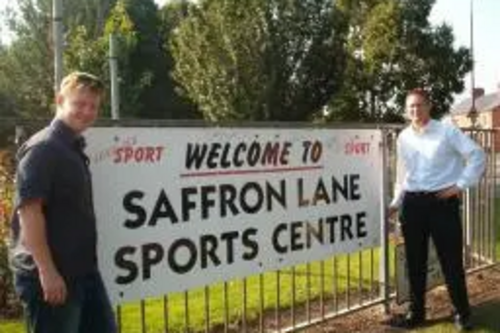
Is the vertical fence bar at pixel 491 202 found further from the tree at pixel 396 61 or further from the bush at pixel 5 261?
the tree at pixel 396 61

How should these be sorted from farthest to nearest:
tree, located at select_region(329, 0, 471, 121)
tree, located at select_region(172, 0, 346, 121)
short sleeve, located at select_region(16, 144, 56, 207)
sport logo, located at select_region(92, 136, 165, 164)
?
tree, located at select_region(172, 0, 346, 121) < tree, located at select_region(329, 0, 471, 121) < sport logo, located at select_region(92, 136, 165, 164) < short sleeve, located at select_region(16, 144, 56, 207)

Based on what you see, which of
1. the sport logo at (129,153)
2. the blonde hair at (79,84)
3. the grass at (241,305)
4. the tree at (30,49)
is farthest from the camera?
the tree at (30,49)

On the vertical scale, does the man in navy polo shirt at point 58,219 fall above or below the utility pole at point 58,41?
below

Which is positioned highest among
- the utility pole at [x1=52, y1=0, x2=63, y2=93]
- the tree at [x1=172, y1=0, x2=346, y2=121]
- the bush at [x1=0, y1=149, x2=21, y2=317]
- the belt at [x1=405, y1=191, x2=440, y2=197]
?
the tree at [x1=172, y1=0, x2=346, y2=121]

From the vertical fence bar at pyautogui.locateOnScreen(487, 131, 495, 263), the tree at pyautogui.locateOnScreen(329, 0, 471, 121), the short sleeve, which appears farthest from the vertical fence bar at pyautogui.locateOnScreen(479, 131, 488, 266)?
the tree at pyautogui.locateOnScreen(329, 0, 471, 121)

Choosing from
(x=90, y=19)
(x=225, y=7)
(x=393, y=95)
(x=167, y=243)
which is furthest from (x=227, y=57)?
(x=167, y=243)

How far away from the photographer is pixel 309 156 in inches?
272

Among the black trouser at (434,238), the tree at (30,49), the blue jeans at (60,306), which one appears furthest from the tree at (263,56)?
the blue jeans at (60,306)

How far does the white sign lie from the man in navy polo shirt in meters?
0.86

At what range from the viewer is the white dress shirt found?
700cm

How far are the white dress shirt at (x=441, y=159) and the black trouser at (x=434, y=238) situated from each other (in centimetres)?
13

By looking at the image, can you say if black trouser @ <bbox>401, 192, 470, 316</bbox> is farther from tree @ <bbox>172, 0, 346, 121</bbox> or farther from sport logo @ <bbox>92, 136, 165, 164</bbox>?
tree @ <bbox>172, 0, 346, 121</bbox>

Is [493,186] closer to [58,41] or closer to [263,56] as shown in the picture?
[58,41]

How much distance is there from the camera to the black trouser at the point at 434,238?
7.12m
